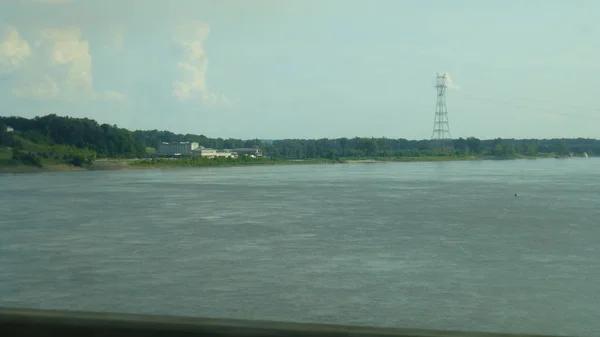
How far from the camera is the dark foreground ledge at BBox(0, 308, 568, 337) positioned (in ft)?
4.77

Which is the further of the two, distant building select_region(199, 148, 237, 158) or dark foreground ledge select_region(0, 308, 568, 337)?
distant building select_region(199, 148, 237, 158)

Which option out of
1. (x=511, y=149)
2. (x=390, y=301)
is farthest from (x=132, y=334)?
(x=511, y=149)

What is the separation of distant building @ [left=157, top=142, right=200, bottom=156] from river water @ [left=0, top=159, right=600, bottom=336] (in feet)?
161

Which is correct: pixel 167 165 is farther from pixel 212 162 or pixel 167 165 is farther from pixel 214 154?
pixel 214 154

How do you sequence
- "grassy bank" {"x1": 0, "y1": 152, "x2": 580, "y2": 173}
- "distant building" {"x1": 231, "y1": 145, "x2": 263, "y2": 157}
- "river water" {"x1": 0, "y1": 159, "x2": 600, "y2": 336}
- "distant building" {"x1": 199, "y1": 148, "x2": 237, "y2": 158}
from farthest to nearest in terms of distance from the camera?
"distant building" {"x1": 231, "y1": 145, "x2": 263, "y2": 157} < "distant building" {"x1": 199, "y1": 148, "x2": 237, "y2": 158} < "grassy bank" {"x1": 0, "y1": 152, "x2": 580, "y2": 173} < "river water" {"x1": 0, "y1": 159, "x2": 600, "y2": 336}

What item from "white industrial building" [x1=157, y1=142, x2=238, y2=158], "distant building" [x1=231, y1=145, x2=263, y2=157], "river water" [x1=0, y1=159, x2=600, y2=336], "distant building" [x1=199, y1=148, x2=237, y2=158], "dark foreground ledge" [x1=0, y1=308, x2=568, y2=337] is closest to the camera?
"dark foreground ledge" [x1=0, y1=308, x2=568, y2=337]

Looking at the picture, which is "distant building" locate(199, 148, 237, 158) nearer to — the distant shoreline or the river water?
the distant shoreline

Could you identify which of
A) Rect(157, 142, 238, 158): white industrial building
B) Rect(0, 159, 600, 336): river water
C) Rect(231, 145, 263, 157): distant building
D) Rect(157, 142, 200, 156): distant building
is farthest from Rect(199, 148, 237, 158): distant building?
Rect(0, 159, 600, 336): river water

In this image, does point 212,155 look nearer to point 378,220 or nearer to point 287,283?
point 378,220

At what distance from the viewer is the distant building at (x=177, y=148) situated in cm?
7269

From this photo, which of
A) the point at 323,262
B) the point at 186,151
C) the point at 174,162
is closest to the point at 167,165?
the point at 174,162

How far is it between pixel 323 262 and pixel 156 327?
1083 cm

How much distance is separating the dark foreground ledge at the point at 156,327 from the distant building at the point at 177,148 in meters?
71.1

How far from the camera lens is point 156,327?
4.97 ft
